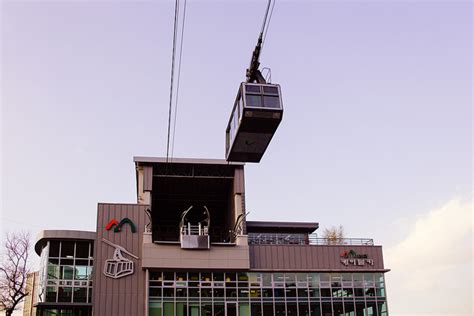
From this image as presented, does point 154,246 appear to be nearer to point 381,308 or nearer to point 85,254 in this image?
point 85,254

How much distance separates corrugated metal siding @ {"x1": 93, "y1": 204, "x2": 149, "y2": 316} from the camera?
101 ft

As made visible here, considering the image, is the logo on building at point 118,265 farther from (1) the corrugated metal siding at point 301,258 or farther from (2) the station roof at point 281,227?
(2) the station roof at point 281,227

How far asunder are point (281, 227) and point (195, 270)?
11640 mm

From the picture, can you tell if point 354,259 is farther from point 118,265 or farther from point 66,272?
point 66,272

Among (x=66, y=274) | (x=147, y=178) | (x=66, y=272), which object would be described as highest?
(x=147, y=178)

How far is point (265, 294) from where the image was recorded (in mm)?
32281

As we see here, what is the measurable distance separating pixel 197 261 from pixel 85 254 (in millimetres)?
7929

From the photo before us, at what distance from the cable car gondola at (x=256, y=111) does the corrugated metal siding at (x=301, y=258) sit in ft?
45.9

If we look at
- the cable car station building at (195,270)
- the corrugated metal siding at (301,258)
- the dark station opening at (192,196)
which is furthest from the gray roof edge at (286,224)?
the corrugated metal siding at (301,258)

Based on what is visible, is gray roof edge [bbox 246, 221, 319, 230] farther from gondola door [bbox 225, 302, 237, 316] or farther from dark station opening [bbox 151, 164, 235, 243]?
gondola door [bbox 225, 302, 237, 316]

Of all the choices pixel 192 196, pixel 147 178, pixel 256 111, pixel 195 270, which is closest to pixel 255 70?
pixel 256 111

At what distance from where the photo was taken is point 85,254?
3494cm

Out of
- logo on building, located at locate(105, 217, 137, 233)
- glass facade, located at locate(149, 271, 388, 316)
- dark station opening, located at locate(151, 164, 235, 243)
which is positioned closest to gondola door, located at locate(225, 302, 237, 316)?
glass facade, located at locate(149, 271, 388, 316)

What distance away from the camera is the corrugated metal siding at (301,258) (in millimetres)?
32969
